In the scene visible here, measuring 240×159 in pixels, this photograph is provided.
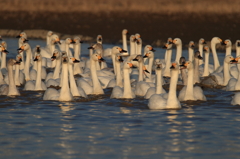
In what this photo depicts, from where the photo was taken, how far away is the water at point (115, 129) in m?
10.2

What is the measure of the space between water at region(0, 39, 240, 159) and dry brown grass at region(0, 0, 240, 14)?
28.2 meters

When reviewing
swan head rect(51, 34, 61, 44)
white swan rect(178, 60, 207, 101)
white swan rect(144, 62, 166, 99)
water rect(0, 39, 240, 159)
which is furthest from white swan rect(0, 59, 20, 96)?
swan head rect(51, 34, 61, 44)

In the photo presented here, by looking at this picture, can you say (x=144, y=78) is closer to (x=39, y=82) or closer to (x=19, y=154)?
(x=39, y=82)

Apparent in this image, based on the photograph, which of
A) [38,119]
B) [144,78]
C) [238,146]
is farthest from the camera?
[144,78]

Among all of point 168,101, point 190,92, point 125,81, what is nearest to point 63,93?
point 125,81

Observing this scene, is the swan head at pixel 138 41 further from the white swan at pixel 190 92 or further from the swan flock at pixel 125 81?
the white swan at pixel 190 92

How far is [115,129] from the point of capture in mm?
11891

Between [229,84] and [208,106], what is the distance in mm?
2992

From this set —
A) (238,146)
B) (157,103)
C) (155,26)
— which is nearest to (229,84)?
(157,103)

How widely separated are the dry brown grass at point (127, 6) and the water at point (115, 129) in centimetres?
2821

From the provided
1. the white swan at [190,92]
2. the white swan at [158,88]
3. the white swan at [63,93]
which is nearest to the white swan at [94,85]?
the white swan at [63,93]

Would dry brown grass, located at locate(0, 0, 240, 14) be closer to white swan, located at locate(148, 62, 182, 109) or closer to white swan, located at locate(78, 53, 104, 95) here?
white swan, located at locate(78, 53, 104, 95)

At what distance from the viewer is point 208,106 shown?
1473 cm

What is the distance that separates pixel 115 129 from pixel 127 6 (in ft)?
117
